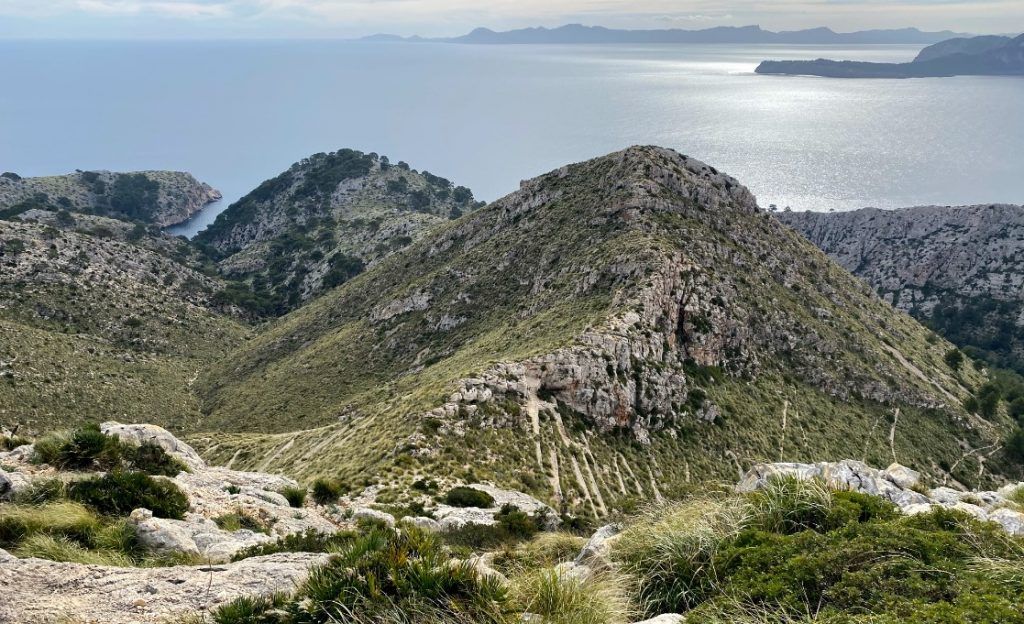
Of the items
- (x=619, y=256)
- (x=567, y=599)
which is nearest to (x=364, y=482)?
(x=567, y=599)

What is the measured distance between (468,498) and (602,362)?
61.0 feet

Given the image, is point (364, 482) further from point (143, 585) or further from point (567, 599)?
point (567, 599)

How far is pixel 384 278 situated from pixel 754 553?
7437cm

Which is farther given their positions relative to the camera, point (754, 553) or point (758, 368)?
point (758, 368)

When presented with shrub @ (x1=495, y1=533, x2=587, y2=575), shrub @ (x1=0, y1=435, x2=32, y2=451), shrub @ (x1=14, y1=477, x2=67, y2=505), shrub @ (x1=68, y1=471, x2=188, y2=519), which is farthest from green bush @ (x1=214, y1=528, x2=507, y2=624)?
shrub @ (x1=0, y1=435, x2=32, y2=451)

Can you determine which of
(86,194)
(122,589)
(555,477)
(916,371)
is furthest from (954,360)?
(86,194)

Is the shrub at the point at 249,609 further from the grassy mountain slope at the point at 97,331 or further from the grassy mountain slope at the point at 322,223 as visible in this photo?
the grassy mountain slope at the point at 322,223

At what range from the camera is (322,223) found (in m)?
148

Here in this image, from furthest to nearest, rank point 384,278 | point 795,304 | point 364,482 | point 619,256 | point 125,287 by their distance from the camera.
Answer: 1. point 125,287
2. point 384,278
3. point 795,304
4. point 619,256
5. point 364,482

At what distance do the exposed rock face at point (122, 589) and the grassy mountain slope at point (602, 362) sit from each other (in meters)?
A: 19.6

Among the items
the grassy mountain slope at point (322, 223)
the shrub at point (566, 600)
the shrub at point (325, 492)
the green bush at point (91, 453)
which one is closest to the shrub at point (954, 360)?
the shrub at point (325, 492)

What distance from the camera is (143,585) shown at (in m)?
8.88

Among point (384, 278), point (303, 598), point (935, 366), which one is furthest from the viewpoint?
point (384, 278)

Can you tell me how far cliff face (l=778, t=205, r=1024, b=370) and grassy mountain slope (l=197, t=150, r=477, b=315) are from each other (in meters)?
111
